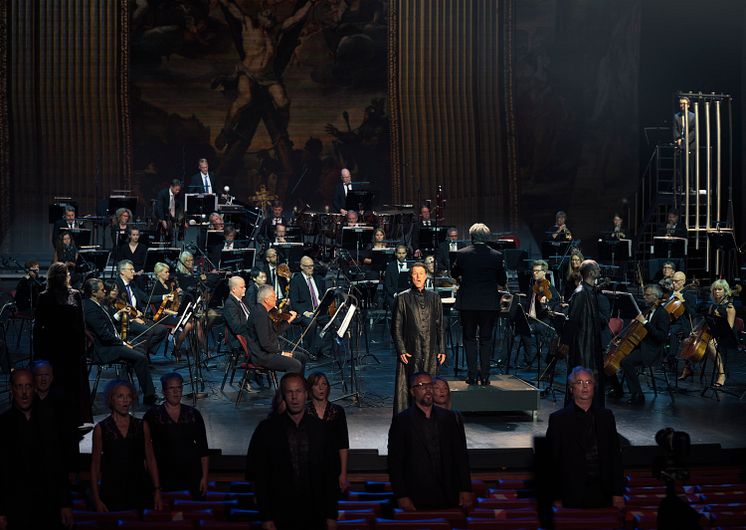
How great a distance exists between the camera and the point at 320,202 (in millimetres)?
20172

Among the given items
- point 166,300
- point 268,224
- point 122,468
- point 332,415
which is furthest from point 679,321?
point 122,468

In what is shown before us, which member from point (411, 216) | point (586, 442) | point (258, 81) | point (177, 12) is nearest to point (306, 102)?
point (258, 81)

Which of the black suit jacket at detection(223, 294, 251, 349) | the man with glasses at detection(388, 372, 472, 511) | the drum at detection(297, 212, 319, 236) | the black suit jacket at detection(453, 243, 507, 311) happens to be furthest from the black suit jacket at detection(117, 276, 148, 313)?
the man with glasses at detection(388, 372, 472, 511)

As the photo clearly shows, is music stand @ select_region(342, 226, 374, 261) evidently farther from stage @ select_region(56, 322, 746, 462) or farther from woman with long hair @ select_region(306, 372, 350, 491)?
woman with long hair @ select_region(306, 372, 350, 491)

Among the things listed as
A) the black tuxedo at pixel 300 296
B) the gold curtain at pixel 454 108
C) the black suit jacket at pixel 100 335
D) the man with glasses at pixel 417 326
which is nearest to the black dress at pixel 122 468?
the man with glasses at pixel 417 326

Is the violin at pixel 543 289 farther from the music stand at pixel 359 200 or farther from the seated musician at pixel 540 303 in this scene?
the music stand at pixel 359 200

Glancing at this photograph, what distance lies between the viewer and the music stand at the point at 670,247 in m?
14.8

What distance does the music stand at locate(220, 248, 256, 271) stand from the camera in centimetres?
1306

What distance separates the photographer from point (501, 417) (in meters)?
9.05

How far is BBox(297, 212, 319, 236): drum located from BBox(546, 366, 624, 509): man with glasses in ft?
34.1

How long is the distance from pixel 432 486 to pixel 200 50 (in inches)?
607

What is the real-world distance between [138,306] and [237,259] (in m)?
1.78

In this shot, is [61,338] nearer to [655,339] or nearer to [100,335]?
→ [100,335]

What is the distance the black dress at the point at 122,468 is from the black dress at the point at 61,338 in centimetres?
195
